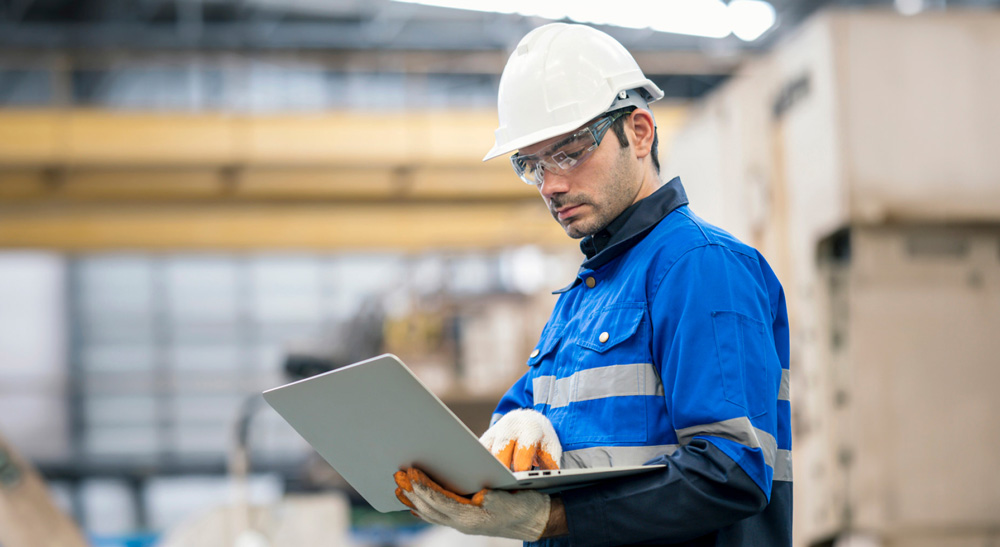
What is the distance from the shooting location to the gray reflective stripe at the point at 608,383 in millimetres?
1896

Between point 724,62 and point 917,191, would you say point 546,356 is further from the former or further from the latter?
point 724,62

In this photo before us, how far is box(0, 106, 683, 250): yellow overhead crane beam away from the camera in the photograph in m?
8.69

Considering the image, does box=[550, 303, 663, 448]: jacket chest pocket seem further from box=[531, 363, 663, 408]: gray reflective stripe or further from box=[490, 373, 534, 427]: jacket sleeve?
box=[490, 373, 534, 427]: jacket sleeve

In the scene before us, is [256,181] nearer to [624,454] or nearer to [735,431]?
[624,454]

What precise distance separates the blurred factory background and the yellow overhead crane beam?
29 millimetres

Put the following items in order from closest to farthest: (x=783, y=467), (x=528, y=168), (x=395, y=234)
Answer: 1. (x=783, y=467)
2. (x=528, y=168)
3. (x=395, y=234)

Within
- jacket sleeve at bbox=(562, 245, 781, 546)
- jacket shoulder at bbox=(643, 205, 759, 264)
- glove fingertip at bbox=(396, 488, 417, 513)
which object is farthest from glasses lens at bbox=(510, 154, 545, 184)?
glove fingertip at bbox=(396, 488, 417, 513)

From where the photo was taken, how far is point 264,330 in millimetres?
20688

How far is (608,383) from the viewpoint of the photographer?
6.32 feet

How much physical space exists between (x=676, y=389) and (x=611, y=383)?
0.52 ft

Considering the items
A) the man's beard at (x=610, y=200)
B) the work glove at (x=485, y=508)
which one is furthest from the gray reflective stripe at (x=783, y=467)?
the man's beard at (x=610, y=200)

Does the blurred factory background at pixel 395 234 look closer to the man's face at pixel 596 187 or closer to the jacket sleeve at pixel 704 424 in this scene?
the man's face at pixel 596 187

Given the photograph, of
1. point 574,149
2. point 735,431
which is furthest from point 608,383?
point 574,149

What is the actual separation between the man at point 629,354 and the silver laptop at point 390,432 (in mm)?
49
